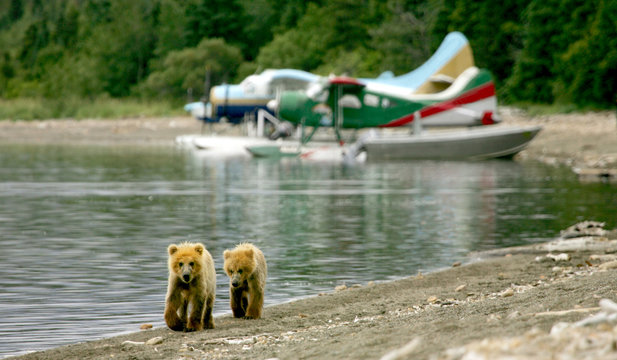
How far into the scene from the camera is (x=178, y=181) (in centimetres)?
2470

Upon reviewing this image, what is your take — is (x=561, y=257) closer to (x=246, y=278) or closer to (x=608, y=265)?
(x=608, y=265)

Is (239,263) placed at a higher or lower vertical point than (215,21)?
lower

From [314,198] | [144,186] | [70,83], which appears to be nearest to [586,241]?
[314,198]

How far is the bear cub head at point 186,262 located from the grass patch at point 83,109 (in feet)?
176

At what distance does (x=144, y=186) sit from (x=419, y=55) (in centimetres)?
3824

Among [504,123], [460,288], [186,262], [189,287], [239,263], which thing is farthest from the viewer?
[504,123]

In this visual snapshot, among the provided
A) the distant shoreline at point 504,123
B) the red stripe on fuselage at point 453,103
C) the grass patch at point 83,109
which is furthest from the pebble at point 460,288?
the grass patch at point 83,109

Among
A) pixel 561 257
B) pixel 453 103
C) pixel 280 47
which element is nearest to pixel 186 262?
pixel 561 257

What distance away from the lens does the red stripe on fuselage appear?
3531cm

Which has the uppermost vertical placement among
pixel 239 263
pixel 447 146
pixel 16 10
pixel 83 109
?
pixel 16 10

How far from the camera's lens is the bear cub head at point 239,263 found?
6941 millimetres

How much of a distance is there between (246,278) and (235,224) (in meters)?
8.41

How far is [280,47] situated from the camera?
68.4 metres

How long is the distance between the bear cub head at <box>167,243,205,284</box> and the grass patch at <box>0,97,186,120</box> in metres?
53.6
